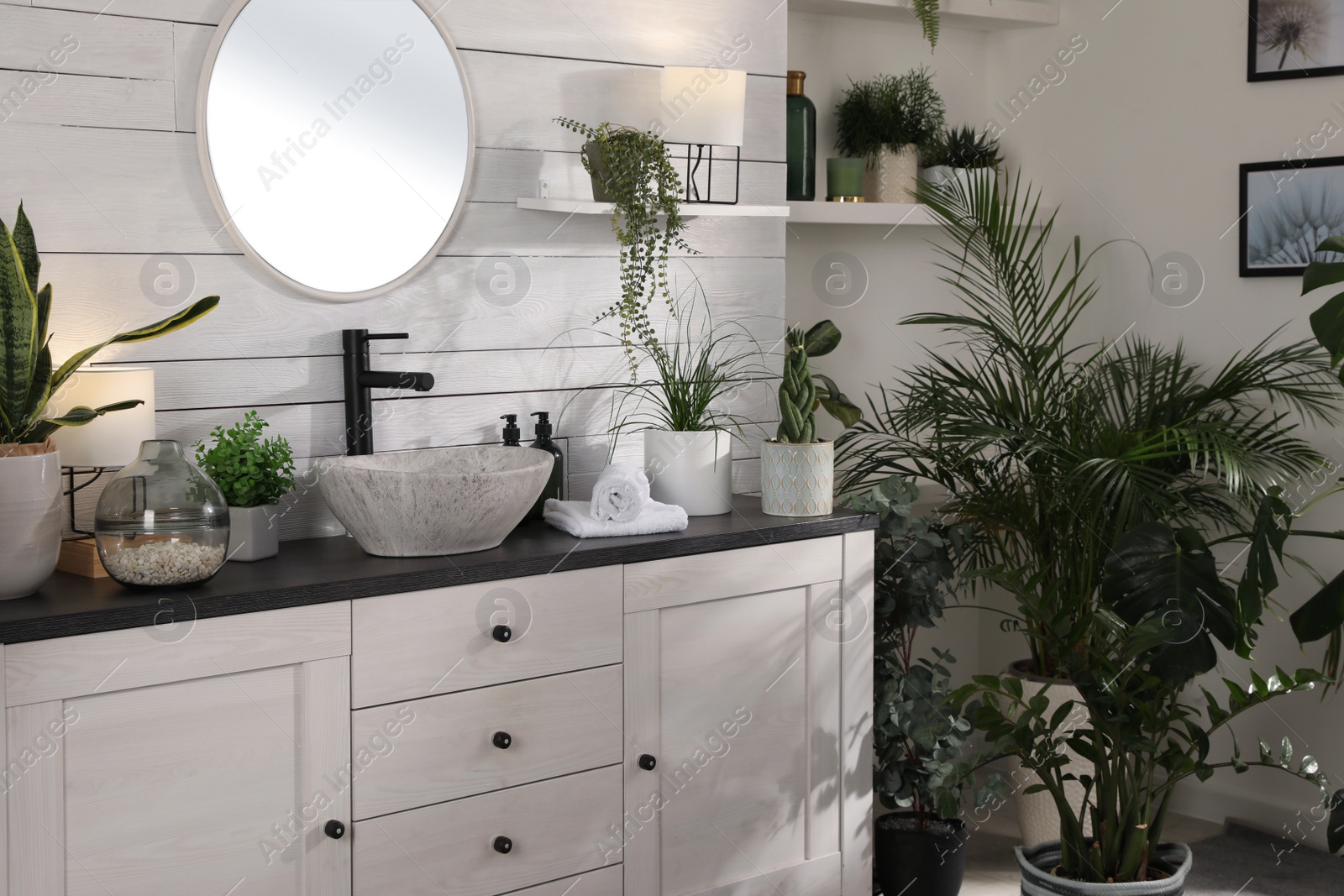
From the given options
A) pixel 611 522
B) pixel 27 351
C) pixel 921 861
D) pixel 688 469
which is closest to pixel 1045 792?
pixel 921 861

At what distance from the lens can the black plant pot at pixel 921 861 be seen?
102 inches

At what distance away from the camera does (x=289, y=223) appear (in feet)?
6.89

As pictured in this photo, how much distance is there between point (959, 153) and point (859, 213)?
412mm

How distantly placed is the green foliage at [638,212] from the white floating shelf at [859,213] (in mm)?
562

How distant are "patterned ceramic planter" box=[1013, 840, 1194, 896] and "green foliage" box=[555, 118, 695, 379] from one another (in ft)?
4.28

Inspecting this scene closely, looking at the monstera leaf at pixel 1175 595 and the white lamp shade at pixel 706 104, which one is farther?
the white lamp shade at pixel 706 104

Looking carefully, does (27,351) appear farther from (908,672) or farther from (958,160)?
(958,160)

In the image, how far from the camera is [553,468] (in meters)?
2.27

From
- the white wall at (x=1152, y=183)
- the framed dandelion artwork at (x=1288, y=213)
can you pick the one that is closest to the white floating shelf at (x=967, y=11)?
the white wall at (x=1152, y=183)

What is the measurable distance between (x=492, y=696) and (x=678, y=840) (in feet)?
1.63

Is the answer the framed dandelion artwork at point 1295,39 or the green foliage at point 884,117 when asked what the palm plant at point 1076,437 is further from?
the framed dandelion artwork at point 1295,39

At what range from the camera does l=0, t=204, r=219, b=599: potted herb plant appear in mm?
1641

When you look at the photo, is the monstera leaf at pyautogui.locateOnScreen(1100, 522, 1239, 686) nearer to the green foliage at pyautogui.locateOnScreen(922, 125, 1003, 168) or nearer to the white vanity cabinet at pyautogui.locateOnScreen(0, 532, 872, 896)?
the white vanity cabinet at pyautogui.locateOnScreen(0, 532, 872, 896)

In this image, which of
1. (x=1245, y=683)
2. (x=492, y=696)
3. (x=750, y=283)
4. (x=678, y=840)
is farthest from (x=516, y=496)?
(x=1245, y=683)
